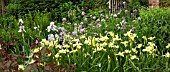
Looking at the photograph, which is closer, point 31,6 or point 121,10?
point 121,10

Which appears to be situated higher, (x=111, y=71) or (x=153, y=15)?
(x=153, y=15)

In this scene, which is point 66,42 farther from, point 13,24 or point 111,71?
point 13,24

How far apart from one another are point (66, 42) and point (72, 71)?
1311 mm

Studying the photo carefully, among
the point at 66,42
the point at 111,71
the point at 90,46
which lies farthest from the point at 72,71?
the point at 66,42

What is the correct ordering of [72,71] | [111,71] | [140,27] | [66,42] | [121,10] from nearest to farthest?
[72,71] → [111,71] → [66,42] → [140,27] → [121,10]

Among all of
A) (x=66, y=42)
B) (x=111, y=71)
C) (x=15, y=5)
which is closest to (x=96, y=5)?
(x=15, y=5)

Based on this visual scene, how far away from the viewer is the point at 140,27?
5.55 metres

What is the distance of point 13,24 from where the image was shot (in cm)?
831

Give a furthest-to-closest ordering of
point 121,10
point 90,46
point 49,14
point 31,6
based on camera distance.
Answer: point 31,6 < point 49,14 < point 121,10 < point 90,46

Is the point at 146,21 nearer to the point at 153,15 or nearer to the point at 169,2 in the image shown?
the point at 153,15

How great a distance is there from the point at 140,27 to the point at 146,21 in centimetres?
17

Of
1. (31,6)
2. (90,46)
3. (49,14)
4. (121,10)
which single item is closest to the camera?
(90,46)

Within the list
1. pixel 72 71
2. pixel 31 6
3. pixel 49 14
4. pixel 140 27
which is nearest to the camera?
pixel 72 71

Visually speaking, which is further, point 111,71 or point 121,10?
point 121,10
